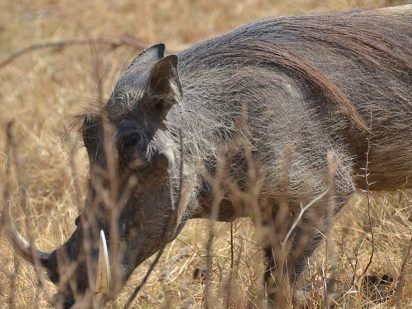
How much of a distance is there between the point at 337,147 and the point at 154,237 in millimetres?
660

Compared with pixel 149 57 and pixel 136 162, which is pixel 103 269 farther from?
pixel 149 57

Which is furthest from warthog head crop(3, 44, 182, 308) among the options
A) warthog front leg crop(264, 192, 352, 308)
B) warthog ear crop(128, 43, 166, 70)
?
warthog front leg crop(264, 192, 352, 308)

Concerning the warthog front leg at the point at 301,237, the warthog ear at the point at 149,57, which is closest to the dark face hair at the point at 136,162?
the warthog ear at the point at 149,57

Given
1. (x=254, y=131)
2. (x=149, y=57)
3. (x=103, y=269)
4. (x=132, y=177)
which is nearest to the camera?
(x=103, y=269)

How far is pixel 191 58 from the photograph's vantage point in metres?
3.39

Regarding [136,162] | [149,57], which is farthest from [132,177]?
[149,57]

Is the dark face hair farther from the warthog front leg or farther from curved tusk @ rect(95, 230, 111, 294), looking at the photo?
the warthog front leg

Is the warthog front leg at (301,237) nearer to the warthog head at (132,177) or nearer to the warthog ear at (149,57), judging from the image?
the warthog head at (132,177)

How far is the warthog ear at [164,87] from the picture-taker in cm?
308

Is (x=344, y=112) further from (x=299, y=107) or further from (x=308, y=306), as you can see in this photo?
(x=308, y=306)

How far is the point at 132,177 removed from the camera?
10.2ft

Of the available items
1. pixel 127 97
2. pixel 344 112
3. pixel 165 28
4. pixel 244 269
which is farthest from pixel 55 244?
pixel 165 28

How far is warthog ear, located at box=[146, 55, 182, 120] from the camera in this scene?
3.08 metres

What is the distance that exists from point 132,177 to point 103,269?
311mm
